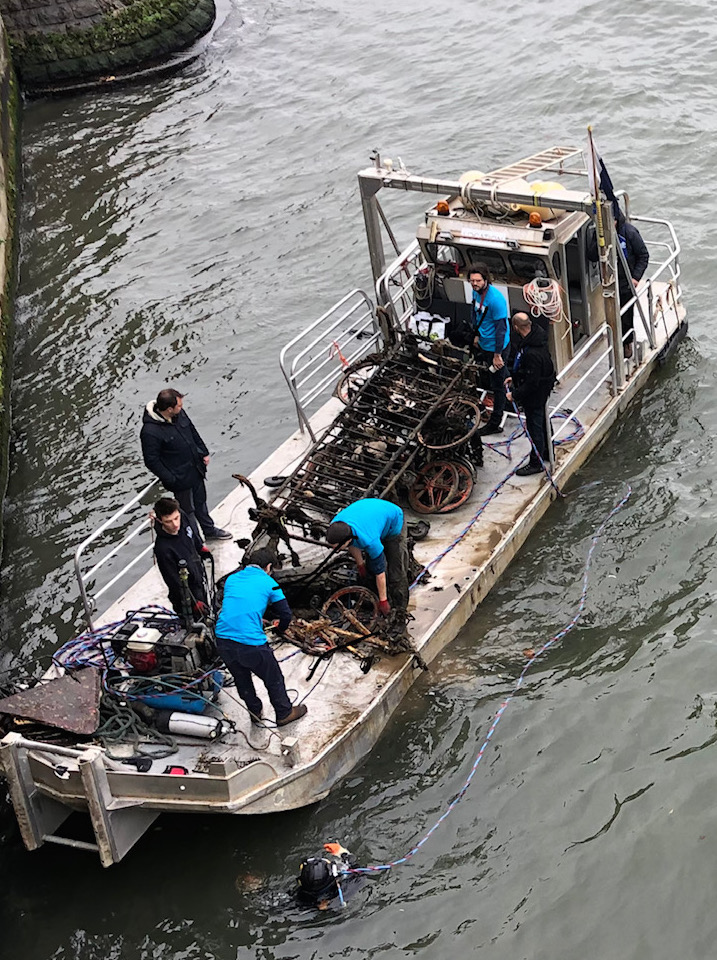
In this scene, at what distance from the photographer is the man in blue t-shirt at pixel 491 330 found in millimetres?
11680

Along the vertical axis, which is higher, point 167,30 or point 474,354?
point 167,30

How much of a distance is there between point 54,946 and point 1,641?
4.11 meters

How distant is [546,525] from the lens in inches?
476

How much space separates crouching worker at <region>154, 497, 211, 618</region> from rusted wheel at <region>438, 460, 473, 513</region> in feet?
8.86

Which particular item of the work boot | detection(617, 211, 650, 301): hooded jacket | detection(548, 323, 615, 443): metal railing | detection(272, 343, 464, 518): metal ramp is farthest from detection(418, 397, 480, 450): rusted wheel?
detection(617, 211, 650, 301): hooded jacket

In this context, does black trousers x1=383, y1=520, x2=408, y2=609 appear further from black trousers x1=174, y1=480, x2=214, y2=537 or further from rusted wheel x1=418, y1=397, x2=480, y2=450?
black trousers x1=174, y1=480, x2=214, y2=537

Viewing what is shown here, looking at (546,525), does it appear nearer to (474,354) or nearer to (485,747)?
(474,354)

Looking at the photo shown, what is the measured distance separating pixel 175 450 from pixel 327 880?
13.1ft

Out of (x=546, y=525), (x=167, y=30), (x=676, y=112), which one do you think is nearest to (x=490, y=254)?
(x=546, y=525)

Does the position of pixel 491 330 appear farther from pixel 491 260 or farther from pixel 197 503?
pixel 197 503

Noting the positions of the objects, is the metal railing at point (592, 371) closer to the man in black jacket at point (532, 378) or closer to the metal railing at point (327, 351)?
the man in black jacket at point (532, 378)

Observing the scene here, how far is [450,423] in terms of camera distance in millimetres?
11398

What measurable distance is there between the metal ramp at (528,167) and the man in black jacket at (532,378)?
174cm

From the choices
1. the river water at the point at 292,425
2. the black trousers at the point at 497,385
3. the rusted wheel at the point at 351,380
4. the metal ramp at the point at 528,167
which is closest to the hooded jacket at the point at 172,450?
the rusted wheel at the point at 351,380
